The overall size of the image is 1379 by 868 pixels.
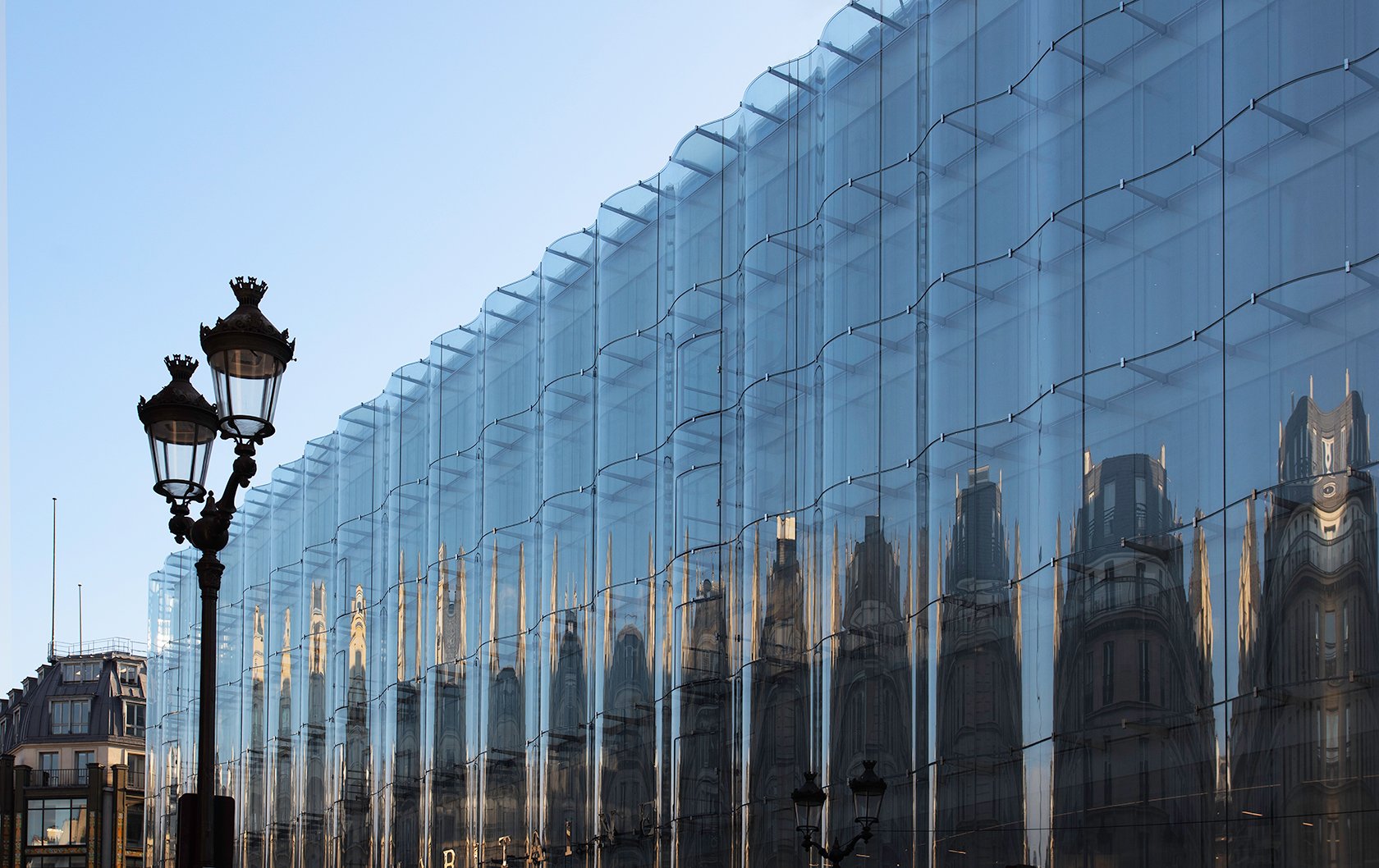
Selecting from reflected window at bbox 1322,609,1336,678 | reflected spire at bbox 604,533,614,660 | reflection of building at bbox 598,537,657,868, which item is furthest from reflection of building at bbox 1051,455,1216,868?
reflected spire at bbox 604,533,614,660

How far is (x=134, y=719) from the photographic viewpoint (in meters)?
107

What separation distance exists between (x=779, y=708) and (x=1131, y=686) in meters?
9.54

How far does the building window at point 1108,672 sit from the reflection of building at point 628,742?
1388 centimetres

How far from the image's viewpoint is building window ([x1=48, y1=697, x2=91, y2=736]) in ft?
346

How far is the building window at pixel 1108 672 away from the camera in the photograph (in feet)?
80.6

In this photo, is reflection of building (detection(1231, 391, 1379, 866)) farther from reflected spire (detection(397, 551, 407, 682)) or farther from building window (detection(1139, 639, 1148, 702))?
reflected spire (detection(397, 551, 407, 682))

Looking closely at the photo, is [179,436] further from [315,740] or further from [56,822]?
[56,822]

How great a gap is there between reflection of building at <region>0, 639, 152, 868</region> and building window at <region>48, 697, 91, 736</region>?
0.05m

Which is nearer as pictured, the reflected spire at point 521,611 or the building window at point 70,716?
the reflected spire at point 521,611

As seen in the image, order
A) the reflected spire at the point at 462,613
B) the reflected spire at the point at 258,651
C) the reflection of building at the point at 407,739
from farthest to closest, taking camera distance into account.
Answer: the reflected spire at the point at 258,651 → the reflection of building at the point at 407,739 → the reflected spire at the point at 462,613

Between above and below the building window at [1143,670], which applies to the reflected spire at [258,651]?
above

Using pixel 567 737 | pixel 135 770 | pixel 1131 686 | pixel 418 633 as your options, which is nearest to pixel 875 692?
pixel 1131 686

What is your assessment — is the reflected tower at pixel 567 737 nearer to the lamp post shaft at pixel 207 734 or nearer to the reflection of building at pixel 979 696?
the reflection of building at pixel 979 696

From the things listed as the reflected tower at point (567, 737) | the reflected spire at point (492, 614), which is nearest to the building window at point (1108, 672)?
the reflected tower at point (567, 737)
